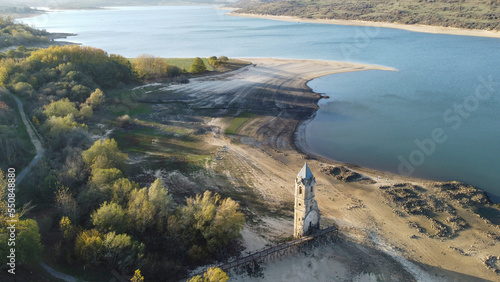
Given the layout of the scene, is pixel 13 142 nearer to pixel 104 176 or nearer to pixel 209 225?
pixel 104 176

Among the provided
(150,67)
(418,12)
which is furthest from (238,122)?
(418,12)

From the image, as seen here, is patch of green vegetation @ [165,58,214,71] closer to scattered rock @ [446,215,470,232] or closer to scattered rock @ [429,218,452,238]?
scattered rock @ [429,218,452,238]

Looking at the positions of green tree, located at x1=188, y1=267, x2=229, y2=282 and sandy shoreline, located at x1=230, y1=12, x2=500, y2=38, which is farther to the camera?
sandy shoreline, located at x1=230, y1=12, x2=500, y2=38

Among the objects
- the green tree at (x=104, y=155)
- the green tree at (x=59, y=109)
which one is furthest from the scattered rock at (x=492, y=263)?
the green tree at (x=59, y=109)

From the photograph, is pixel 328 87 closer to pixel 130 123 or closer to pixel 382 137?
pixel 382 137

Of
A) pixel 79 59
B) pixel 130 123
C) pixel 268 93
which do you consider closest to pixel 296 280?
pixel 130 123

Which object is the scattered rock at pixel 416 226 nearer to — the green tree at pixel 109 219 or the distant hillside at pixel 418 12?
the green tree at pixel 109 219

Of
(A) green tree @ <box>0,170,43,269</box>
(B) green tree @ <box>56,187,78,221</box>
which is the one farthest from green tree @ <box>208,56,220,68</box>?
(A) green tree @ <box>0,170,43,269</box>
